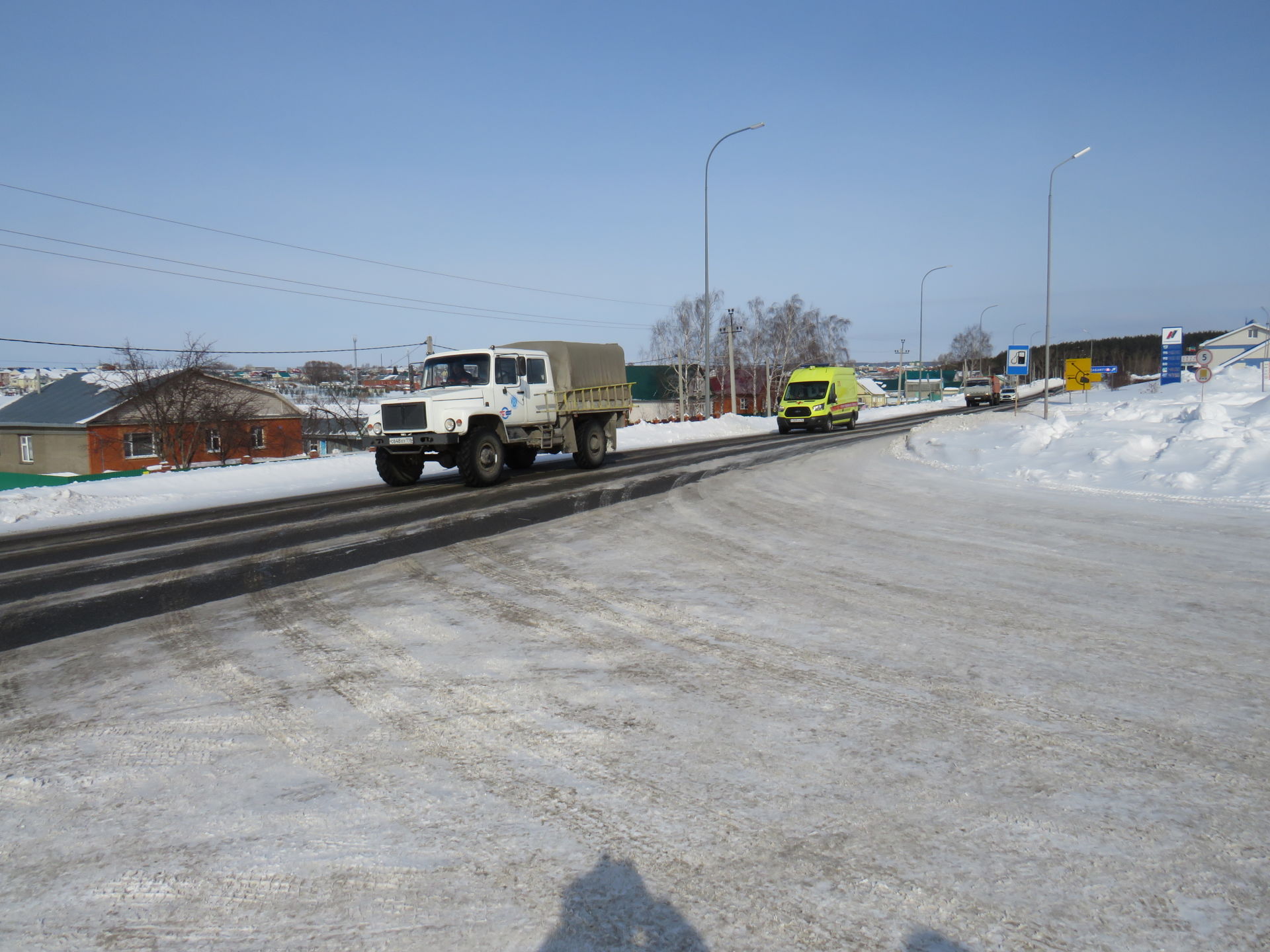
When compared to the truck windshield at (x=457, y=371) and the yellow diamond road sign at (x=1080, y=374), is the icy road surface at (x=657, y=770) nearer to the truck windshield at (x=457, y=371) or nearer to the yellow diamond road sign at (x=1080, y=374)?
the truck windshield at (x=457, y=371)

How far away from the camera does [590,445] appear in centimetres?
1834

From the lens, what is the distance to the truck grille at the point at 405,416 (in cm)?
1480

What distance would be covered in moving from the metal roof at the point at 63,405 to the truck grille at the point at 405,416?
40580 millimetres

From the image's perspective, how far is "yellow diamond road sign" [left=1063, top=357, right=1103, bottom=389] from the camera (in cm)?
3127

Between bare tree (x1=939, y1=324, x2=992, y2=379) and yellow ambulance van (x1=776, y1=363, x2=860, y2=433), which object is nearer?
yellow ambulance van (x1=776, y1=363, x2=860, y2=433)

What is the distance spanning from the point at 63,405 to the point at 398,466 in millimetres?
Result: 48786

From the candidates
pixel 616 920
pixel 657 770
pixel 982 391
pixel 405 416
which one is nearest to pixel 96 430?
pixel 405 416

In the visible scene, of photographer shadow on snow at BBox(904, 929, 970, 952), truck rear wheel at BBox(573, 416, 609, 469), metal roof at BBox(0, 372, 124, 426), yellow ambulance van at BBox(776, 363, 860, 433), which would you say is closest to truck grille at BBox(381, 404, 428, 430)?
truck rear wheel at BBox(573, 416, 609, 469)

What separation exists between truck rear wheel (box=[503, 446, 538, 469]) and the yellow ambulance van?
50.7 ft

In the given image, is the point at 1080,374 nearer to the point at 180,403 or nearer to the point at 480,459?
the point at 480,459

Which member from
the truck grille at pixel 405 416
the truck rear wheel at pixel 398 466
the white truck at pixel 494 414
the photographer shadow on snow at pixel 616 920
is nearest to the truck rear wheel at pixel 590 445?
the white truck at pixel 494 414

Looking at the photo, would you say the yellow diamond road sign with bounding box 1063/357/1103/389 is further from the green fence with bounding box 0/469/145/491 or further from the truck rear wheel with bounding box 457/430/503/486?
the green fence with bounding box 0/469/145/491

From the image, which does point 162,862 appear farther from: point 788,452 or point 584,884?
point 788,452

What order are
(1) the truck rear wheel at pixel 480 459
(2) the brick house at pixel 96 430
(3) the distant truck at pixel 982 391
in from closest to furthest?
(1) the truck rear wheel at pixel 480 459
(2) the brick house at pixel 96 430
(3) the distant truck at pixel 982 391
